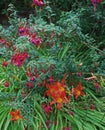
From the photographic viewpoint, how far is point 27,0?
479cm

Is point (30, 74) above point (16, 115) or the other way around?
above

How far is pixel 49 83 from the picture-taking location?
9.32ft

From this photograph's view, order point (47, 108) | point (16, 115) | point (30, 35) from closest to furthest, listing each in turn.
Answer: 1. point (16, 115)
2. point (47, 108)
3. point (30, 35)

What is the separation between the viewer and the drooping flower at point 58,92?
8.78ft

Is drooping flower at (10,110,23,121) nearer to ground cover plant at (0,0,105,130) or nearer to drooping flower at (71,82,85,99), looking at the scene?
ground cover plant at (0,0,105,130)

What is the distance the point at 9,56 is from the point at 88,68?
2.18 feet

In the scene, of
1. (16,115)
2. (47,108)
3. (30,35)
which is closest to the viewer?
(16,115)

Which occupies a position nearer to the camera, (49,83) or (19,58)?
(19,58)

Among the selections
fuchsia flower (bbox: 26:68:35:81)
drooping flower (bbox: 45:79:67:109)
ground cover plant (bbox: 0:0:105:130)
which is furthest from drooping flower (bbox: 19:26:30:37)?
drooping flower (bbox: 45:79:67:109)

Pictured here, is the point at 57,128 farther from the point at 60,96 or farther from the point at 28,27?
the point at 28,27

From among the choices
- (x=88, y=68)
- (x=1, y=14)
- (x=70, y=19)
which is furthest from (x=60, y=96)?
(x=1, y=14)

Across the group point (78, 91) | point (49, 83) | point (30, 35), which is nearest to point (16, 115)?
point (49, 83)

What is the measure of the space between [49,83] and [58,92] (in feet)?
0.57

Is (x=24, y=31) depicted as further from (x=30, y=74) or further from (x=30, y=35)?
(x=30, y=74)
